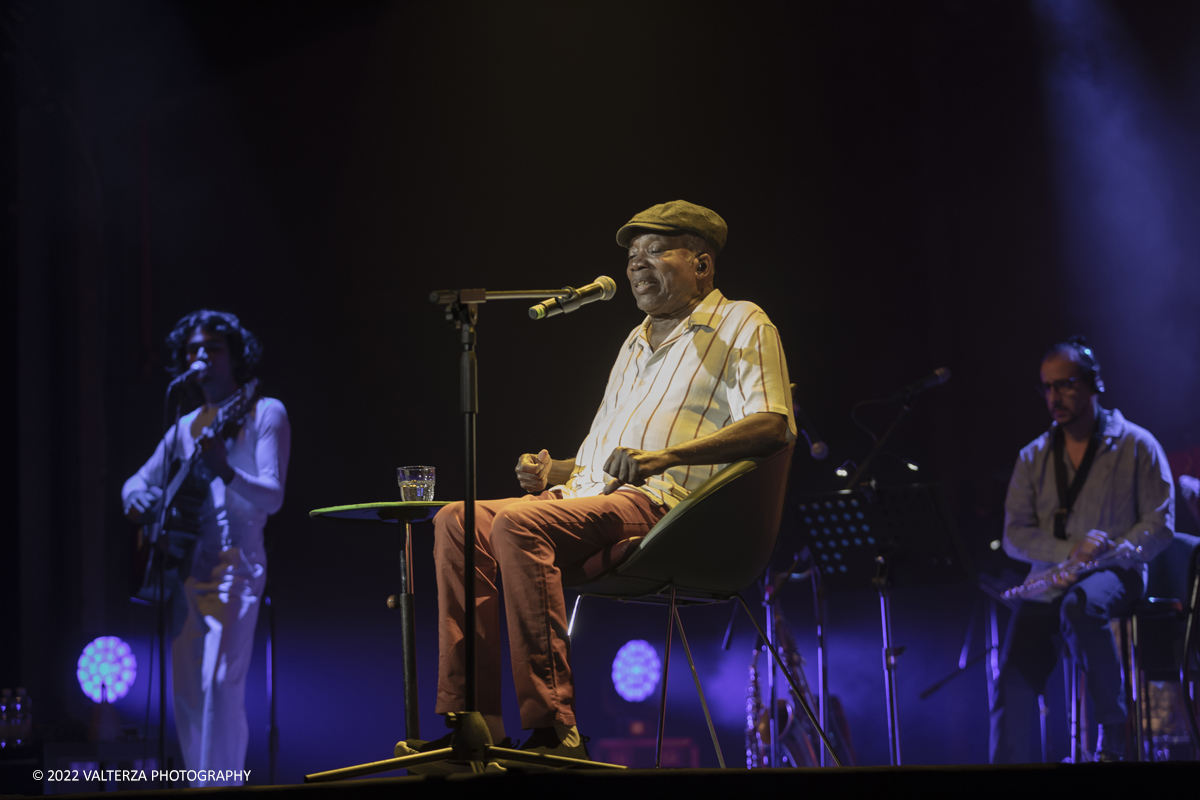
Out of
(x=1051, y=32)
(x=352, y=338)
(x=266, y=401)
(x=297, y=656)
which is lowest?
(x=297, y=656)

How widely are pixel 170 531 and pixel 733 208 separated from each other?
9.23 feet

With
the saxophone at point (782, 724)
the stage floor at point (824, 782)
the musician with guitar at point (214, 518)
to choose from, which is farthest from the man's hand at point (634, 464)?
the musician with guitar at point (214, 518)

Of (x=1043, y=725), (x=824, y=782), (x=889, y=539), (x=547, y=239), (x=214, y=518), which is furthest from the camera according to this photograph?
(x=547, y=239)

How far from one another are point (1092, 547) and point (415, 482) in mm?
2754

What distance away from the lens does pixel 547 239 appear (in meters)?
4.70

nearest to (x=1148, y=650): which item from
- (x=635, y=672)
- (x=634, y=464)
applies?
(x=635, y=672)

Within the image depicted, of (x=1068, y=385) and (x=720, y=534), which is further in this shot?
(x=1068, y=385)

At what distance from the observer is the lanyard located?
4.09m

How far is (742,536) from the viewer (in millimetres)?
2301

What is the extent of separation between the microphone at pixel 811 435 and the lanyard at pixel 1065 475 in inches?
37.7

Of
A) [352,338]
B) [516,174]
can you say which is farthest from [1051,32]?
[352,338]

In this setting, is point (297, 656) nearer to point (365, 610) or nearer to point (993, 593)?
point (365, 610)

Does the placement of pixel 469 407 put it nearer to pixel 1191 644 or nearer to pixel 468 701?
pixel 468 701

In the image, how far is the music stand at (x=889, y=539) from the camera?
3330 mm
